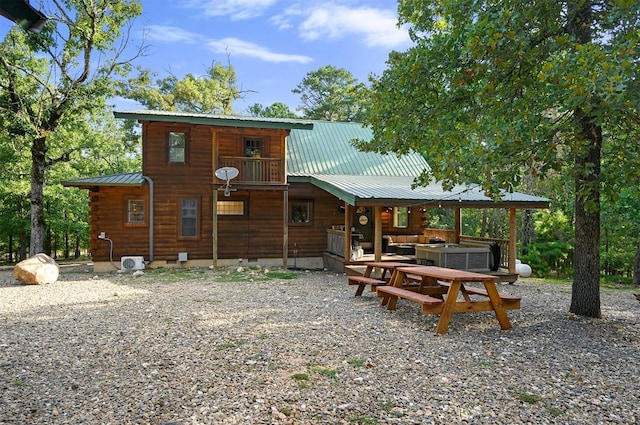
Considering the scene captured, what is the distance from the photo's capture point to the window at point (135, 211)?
14062 mm

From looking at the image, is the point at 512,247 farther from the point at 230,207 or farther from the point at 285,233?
the point at 230,207

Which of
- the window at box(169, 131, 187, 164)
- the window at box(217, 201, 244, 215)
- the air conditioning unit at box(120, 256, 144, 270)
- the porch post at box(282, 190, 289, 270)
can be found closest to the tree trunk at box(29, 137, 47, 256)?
the air conditioning unit at box(120, 256, 144, 270)

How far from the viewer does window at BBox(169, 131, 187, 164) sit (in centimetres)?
1425

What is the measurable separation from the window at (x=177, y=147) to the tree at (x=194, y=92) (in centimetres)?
1353

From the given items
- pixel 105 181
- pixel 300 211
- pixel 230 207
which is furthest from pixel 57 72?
pixel 300 211

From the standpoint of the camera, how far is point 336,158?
1700 cm

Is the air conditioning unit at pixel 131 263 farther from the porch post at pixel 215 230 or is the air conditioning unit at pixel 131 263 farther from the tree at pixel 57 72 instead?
the tree at pixel 57 72

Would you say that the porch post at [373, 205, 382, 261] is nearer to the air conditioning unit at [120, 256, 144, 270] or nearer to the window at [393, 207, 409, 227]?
the window at [393, 207, 409, 227]

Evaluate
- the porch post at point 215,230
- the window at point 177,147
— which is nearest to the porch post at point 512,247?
the porch post at point 215,230

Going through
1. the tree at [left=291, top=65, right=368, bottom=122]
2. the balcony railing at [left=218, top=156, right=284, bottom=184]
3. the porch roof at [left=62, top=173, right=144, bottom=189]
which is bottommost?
the porch roof at [left=62, top=173, right=144, bottom=189]

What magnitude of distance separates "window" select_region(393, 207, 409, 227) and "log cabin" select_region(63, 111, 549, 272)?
4.07 ft

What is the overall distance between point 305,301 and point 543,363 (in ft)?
14.6

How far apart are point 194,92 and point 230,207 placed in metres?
15.8

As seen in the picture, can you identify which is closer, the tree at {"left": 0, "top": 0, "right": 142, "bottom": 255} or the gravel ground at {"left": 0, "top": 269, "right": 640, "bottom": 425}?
the gravel ground at {"left": 0, "top": 269, "right": 640, "bottom": 425}
